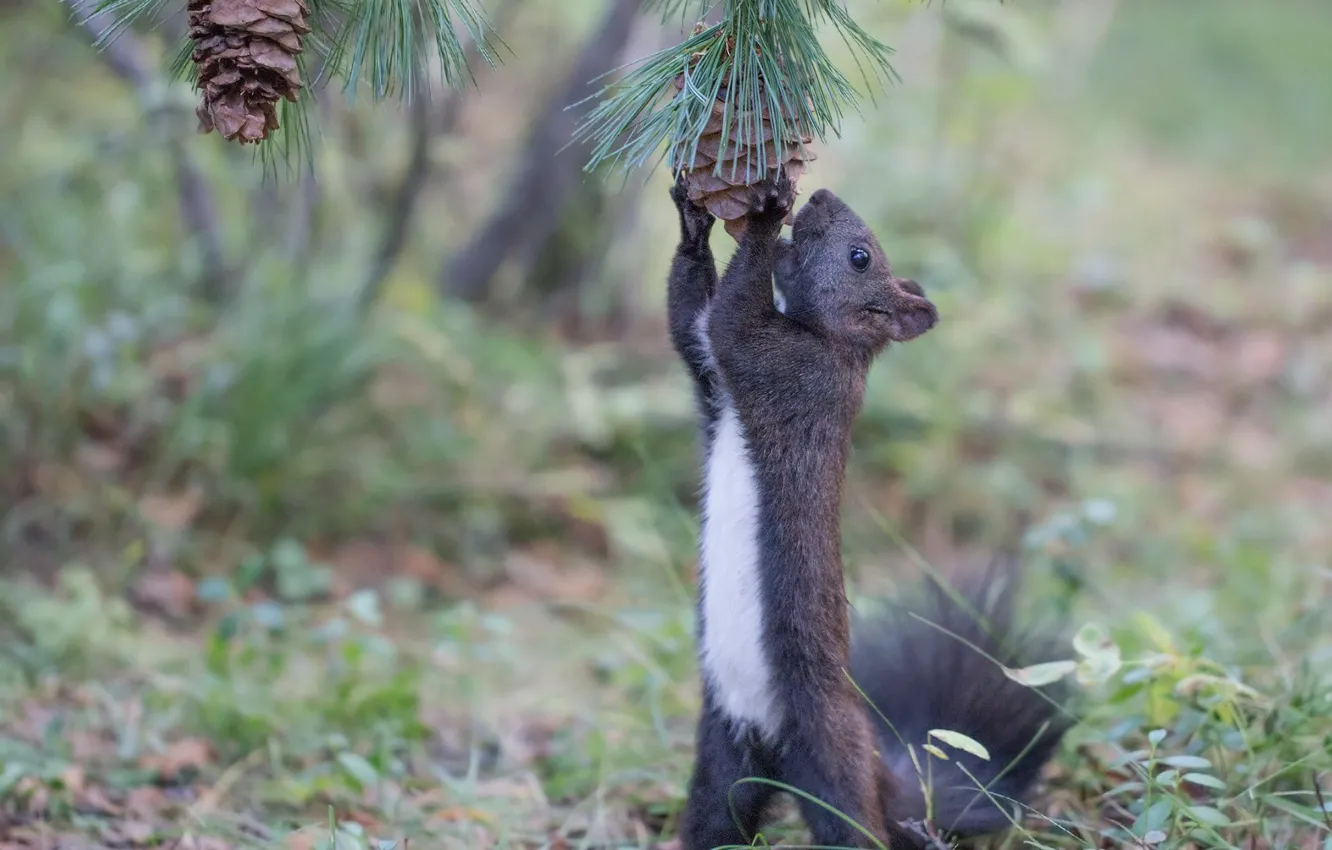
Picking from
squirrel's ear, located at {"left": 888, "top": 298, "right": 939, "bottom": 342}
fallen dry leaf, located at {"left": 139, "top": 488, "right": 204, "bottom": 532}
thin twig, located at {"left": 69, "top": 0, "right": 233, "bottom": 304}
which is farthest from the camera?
thin twig, located at {"left": 69, "top": 0, "right": 233, "bottom": 304}

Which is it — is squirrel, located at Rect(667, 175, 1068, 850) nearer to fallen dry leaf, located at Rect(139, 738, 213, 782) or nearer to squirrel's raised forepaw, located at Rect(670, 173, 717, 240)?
squirrel's raised forepaw, located at Rect(670, 173, 717, 240)

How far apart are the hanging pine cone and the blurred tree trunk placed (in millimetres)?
3200

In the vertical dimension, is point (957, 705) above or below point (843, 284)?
below

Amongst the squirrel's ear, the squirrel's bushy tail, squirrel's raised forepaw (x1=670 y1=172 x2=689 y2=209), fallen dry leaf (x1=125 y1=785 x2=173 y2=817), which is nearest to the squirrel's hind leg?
the squirrel's bushy tail

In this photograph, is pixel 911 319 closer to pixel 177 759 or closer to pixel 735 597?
pixel 735 597

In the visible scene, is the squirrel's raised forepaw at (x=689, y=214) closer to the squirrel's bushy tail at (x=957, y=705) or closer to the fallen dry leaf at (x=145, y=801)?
the squirrel's bushy tail at (x=957, y=705)

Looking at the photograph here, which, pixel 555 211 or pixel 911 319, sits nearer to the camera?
pixel 911 319

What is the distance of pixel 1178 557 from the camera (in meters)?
4.96

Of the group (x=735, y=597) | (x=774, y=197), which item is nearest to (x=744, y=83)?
(x=774, y=197)

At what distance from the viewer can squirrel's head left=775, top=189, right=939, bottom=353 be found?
2594 millimetres

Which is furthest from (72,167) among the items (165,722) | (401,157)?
(165,722)

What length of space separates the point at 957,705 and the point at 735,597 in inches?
24.0

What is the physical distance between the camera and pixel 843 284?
8.57 feet

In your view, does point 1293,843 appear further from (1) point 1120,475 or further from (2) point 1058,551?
(1) point 1120,475
